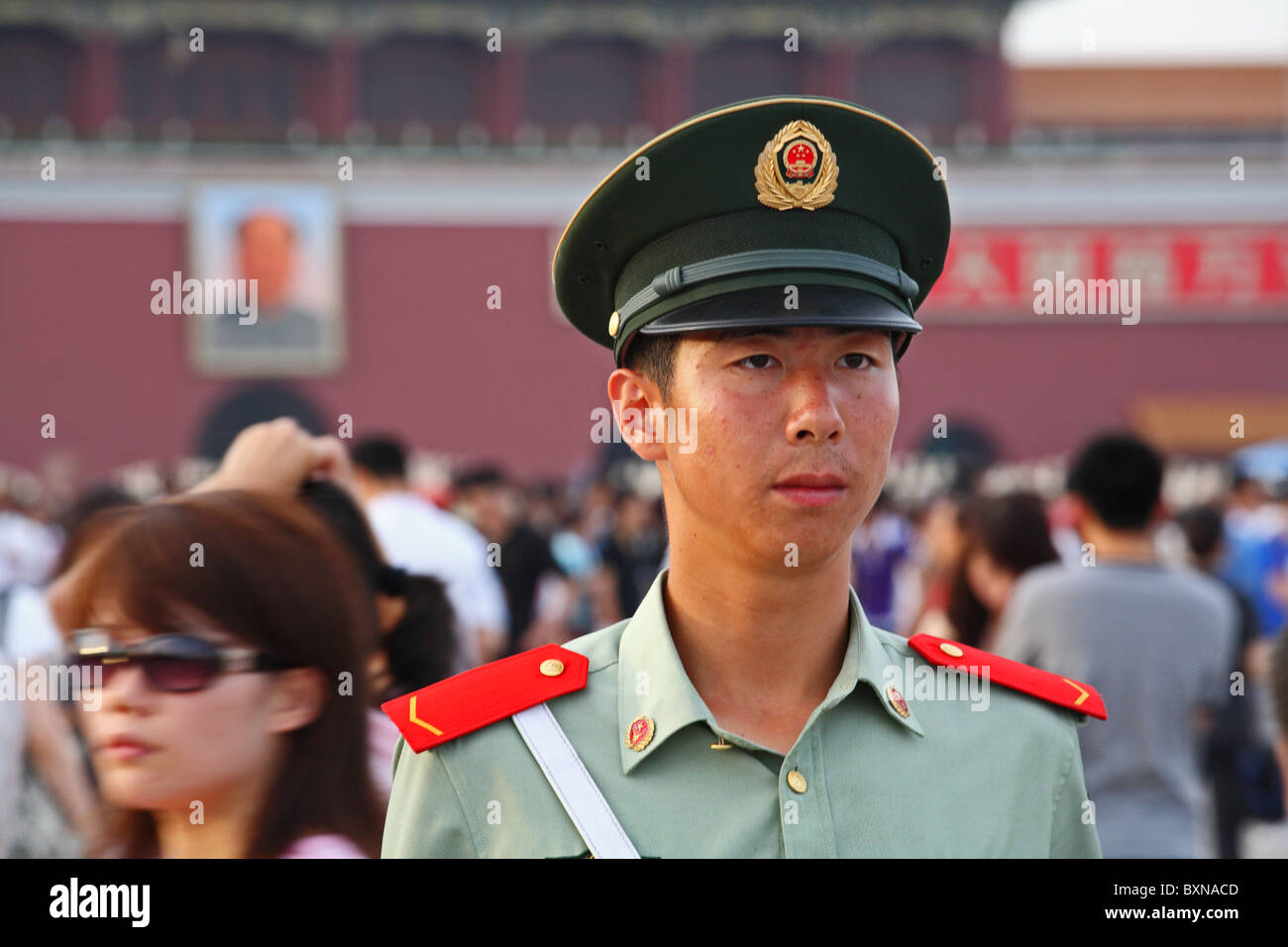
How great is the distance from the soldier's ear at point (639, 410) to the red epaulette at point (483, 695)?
22 centimetres

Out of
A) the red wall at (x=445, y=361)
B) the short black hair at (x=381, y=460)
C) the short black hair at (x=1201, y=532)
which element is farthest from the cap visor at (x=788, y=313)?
the red wall at (x=445, y=361)

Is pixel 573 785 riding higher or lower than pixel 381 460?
lower

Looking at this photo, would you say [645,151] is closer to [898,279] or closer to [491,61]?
[898,279]

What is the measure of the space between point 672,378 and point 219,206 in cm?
1489

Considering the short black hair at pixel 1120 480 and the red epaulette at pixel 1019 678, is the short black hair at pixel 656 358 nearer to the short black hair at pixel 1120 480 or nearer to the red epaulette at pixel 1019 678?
the red epaulette at pixel 1019 678

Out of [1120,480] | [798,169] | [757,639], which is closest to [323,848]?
[757,639]

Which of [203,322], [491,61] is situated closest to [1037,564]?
[203,322]

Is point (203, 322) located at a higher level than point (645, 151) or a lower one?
higher

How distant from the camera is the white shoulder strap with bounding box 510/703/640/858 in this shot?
125 cm

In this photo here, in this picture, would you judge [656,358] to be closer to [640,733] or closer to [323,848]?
[640,733]

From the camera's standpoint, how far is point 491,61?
18188 mm

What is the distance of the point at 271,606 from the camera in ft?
5.45

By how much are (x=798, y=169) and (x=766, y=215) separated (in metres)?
0.05

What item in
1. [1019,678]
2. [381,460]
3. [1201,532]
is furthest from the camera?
[1201,532]
